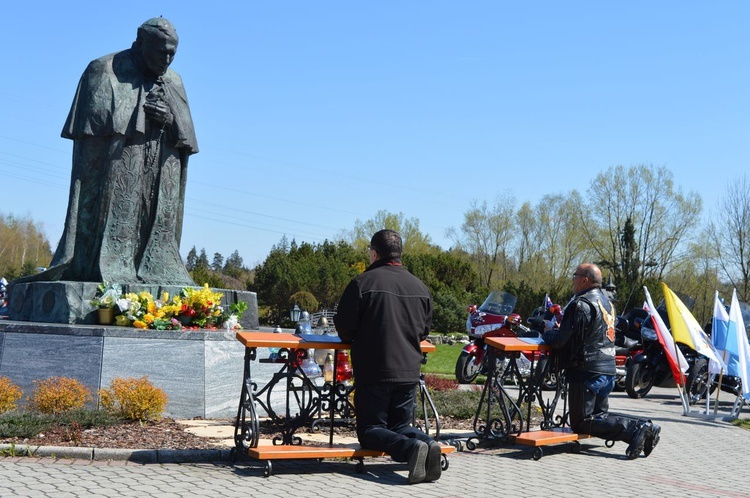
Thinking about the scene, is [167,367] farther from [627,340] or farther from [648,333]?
[627,340]

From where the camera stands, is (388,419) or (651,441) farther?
(651,441)

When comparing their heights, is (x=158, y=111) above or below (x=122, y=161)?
above

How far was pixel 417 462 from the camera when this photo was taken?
19.7 feet

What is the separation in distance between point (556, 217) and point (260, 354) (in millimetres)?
46768

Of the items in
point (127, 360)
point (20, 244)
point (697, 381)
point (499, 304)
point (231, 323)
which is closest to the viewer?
point (127, 360)

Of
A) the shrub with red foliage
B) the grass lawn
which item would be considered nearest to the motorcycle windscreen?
the grass lawn

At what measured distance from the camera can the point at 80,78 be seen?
991cm

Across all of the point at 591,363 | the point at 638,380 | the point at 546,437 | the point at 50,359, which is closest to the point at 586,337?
the point at 591,363

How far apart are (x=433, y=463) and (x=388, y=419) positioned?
1.81 feet

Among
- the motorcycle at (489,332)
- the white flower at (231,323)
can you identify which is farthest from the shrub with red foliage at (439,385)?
the white flower at (231,323)

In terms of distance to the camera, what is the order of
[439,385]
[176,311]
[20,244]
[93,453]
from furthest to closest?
[20,244] < [439,385] < [176,311] < [93,453]

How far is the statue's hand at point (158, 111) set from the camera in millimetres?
9867

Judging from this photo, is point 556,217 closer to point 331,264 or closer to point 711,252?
point 711,252

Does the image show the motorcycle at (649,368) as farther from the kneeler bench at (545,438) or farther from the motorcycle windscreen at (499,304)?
the kneeler bench at (545,438)
